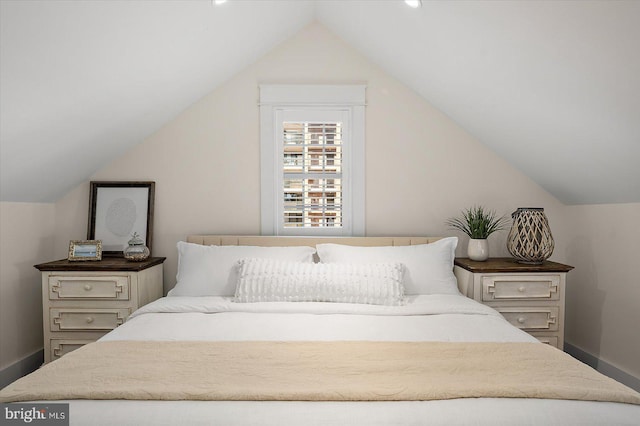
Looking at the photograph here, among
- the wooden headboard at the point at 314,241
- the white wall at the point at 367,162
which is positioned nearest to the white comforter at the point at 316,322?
the wooden headboard at the point at 314,241

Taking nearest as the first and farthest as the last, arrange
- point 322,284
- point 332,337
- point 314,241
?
point 332,337 → point 322,284 → point 314,241

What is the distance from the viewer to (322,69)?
3471 millimetres

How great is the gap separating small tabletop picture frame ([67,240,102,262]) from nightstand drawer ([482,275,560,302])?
8.91 feet

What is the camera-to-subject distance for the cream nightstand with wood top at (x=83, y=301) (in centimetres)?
294

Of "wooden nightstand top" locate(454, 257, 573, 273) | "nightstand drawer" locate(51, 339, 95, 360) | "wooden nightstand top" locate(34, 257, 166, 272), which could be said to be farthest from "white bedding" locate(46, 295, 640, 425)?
"nightstand drawer" locate(51, 339, 95, 360)

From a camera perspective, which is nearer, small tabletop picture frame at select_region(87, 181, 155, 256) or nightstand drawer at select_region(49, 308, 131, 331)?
nightstand drawer at select_region(49, 308, 131, 331)

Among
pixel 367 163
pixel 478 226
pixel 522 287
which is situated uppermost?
pixel 367 163

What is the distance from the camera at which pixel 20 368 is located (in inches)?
119

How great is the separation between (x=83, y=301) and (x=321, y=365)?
2.06m

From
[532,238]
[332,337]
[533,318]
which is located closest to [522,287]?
[533,318]

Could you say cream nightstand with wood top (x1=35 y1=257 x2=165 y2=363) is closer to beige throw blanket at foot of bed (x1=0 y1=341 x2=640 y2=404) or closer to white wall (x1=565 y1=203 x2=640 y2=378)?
beige throw blanket at foot of bed (x1=0 y1=341 x2=640 y2=404)

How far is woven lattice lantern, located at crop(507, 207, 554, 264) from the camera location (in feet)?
10.00

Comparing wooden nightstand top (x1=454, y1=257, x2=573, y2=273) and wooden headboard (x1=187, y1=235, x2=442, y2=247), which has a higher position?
wooden headboard (x1=187, y1=235, x2=442, y2=247)

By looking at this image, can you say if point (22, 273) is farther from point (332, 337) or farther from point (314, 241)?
point (332, 337)
